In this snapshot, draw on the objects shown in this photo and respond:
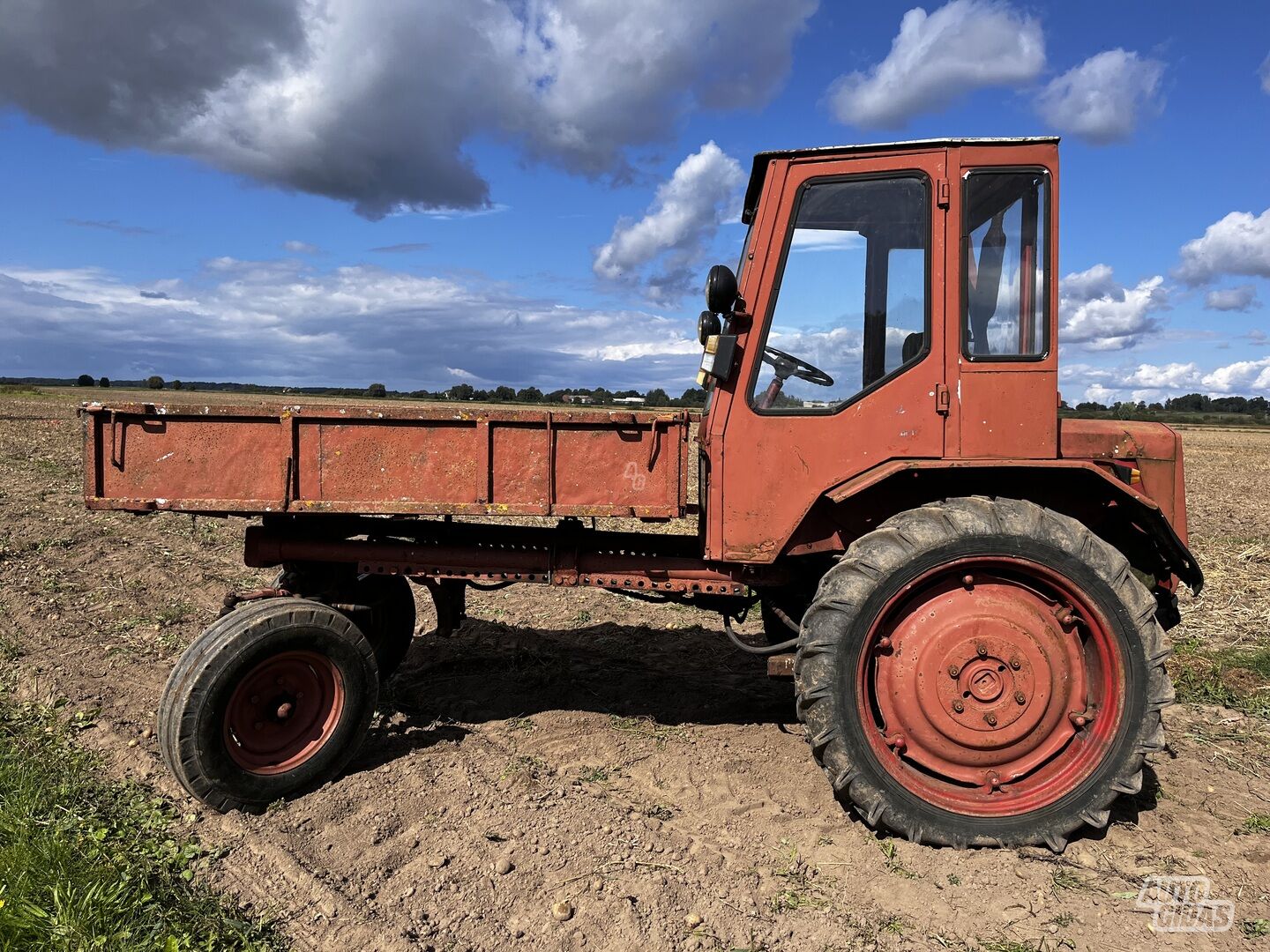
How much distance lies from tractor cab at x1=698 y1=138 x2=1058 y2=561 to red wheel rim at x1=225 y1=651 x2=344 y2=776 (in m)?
2.11

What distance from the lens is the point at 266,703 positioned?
3.98 meters

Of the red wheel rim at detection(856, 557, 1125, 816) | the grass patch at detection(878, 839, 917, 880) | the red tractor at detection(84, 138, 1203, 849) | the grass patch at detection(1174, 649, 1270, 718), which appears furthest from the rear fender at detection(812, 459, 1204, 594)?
A: the grass patch at detection(1174, 649, 1270, 718)

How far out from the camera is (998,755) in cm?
366

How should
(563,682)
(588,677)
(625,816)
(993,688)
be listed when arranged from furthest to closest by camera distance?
1. (588,677)
2. (563,682)
3. (625,816)
4. (993,688)

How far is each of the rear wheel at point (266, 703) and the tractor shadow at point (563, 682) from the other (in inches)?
12.3

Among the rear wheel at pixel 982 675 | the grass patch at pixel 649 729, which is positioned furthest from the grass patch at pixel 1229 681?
the grass patch at pixel 649 729

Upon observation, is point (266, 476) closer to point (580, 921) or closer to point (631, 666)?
point (580, 921)

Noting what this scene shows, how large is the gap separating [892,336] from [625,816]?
8.42 feet

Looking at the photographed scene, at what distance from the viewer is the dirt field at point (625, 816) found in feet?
9.84

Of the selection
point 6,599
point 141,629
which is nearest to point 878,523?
point 141,629

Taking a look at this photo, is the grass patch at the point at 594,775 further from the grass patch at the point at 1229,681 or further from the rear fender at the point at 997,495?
the grass patch at the point at 1229,681

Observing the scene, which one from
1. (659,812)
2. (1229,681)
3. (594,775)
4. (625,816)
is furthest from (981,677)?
(1229,681)

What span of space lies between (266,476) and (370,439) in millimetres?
525

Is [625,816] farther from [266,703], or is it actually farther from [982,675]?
[266,703]
